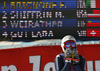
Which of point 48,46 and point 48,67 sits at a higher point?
point 48,46

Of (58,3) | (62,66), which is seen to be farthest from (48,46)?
(62,66)

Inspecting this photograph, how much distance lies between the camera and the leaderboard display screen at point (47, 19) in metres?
3.19

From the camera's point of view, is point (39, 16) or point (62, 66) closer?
point (62, 66)

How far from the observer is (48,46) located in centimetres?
310


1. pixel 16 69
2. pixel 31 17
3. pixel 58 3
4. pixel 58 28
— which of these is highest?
pixel 58 3

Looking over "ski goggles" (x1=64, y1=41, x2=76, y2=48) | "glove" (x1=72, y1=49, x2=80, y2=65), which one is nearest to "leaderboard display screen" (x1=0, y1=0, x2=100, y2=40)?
"ski goggles" (x1=64, y1=41, x2=76, y2=48)

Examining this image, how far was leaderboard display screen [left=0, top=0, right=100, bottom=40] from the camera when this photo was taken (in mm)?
3188

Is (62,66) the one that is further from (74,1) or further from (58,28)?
(74,1)

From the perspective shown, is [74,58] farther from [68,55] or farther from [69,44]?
[69,44]

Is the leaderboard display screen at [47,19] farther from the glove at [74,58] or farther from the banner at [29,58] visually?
the glove at [74,58]

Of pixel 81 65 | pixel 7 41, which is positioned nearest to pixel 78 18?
pixel 7 41

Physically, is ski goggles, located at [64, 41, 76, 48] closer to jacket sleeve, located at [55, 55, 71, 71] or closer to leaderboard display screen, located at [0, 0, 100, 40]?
jacket sleeve, located at [55, 55, 71, 71]

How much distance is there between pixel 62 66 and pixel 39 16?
1.72 metres

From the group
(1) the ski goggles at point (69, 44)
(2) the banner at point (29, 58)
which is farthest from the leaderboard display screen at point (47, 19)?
(1) the ski goggles at point (69, 44)
